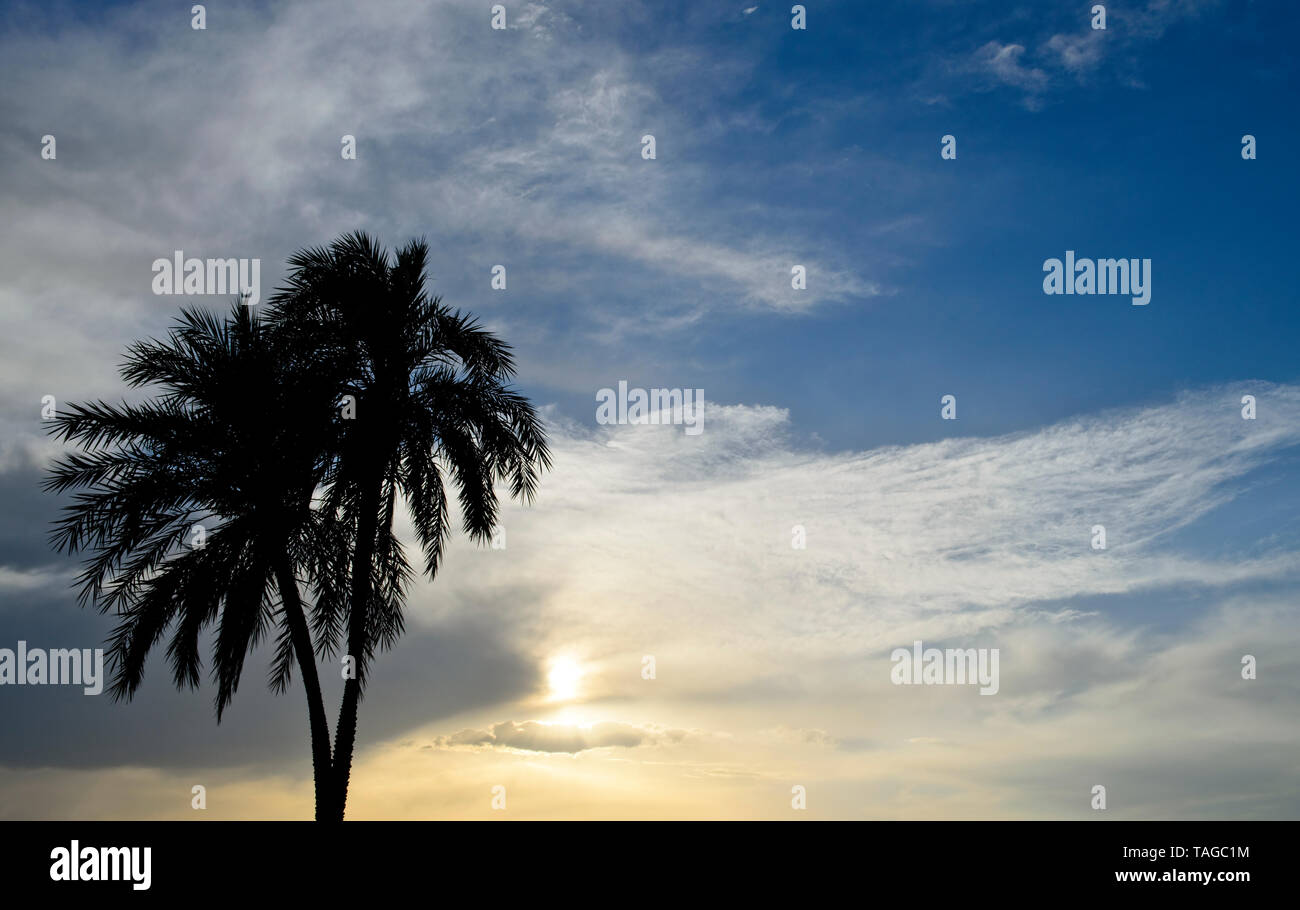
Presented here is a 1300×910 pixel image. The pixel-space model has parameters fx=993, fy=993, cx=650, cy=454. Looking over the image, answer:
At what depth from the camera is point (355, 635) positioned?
23.8 m

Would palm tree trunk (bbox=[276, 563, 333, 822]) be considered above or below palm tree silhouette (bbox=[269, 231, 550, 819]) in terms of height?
below

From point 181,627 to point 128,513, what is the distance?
9.69ft

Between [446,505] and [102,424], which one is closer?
[102,424]

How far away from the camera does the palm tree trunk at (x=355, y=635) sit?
23203mm

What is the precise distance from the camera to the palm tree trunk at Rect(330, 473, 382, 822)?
23.2 metres

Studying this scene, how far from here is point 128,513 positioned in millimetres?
23359

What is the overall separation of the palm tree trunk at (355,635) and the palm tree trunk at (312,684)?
24 centimetres

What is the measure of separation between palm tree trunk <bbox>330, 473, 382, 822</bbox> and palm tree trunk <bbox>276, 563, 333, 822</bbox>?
9.6 inches

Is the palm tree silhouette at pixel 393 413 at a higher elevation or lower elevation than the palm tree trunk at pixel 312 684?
higher

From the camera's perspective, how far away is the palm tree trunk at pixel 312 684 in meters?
23.0

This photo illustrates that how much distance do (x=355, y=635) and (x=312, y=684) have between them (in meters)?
1.45
